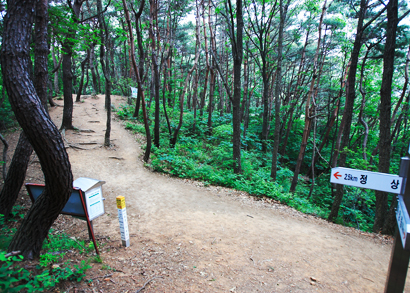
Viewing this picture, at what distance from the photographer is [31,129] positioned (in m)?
2.46

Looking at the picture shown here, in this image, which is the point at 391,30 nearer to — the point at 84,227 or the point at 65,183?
the point at 65,183

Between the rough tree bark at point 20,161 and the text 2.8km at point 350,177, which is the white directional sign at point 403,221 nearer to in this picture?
the text 2.8km at point 350,177

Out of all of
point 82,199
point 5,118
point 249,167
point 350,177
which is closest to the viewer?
point 350,177

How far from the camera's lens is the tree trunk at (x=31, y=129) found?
246cm

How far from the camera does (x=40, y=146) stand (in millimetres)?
2539

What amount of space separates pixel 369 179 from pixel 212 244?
304cm

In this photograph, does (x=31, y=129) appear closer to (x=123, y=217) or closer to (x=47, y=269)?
(x=47, y=269)

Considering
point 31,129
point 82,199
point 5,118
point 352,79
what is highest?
point 352,79

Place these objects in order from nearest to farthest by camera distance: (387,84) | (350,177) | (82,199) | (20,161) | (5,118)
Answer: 1. (350,177)
2. (82,199)
3. (20,161)
4. (387,84)
5. (5,118)

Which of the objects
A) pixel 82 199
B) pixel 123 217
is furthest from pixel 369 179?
pixel 82 199

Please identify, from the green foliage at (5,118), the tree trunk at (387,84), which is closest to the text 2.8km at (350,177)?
the tree trunk at (387,84)

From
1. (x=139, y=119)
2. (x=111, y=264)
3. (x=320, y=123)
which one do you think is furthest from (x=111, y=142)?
(x=320, y=123)

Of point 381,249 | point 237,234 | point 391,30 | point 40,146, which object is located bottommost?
point 381,249

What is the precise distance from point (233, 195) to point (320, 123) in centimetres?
1934
